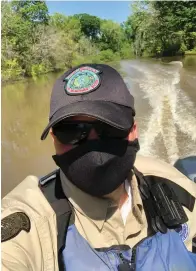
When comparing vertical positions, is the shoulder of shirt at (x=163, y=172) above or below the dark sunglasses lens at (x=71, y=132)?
below

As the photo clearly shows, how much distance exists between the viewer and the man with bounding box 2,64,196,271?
1096 millimetres

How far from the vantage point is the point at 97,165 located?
130 cm

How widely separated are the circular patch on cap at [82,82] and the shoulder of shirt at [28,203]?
1.17 feet

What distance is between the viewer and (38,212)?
1123 mm

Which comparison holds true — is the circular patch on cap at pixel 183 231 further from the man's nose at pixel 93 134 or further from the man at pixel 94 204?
the man's nose at pixel 93 134

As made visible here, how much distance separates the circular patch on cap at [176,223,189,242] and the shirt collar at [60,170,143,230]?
169mm

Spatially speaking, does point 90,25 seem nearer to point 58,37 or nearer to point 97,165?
point 58,37

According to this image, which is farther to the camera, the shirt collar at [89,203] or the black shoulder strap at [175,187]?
the black shoulder strap at [175,187]

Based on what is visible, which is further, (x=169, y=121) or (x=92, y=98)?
(x=169, y=121)

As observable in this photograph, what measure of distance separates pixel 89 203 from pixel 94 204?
0.02 metres

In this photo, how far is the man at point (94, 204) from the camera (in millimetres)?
1096

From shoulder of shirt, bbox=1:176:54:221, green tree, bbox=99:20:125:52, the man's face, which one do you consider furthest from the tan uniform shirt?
green tree, bbox=99:20:125:52

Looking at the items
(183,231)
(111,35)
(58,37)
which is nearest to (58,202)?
(183,231)

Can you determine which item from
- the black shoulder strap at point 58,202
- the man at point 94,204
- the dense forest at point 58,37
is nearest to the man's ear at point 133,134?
the man at point 94,204
